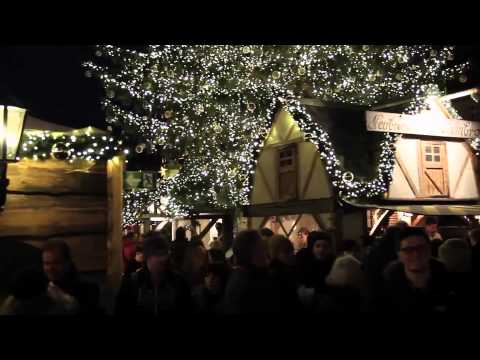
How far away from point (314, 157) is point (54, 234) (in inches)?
374

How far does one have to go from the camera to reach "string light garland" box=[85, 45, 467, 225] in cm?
1741

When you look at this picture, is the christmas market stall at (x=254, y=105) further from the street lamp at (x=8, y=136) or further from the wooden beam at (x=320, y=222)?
the street lamp at (x=8, y=136)

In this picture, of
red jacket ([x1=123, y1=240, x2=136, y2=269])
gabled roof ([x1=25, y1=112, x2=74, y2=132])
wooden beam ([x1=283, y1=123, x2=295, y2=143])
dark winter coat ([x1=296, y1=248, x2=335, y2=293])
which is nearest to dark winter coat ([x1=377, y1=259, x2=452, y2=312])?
dark winter coat ([x1=296, y1=248, x2=335, y2=293])

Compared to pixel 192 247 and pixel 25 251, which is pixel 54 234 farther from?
pixel 192 247

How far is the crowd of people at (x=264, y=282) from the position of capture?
2.75m

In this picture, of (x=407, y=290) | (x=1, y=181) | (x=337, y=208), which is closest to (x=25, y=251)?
(x=1, y=181)

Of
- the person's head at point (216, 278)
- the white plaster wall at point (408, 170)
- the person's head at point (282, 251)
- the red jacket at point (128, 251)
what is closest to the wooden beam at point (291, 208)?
the white plaster wall at point (408, 170)

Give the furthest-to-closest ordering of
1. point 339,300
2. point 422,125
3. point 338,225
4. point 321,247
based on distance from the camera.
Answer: point 422,125 → point 338,225 → point 321,247 → point 339,300

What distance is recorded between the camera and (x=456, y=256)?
13.9ft

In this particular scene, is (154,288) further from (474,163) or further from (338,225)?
(474,163)

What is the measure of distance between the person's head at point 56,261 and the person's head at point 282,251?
194cm

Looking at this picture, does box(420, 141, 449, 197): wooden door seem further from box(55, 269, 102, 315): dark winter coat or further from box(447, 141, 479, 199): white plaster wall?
box(55, 269, 102, 315): dark winter coat

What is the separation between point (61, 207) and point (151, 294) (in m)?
2.47

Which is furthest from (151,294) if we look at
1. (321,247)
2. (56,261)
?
(321,247)
